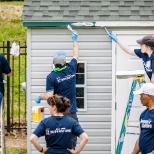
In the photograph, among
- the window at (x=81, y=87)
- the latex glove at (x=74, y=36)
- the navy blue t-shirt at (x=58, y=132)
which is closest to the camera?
the navy blue t-shirt at (x=58, y=132)

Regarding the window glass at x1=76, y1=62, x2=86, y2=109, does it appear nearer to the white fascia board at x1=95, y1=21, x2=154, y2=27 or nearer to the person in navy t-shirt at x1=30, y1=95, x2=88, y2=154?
the white fascia board at x1=95, y1=21, x2=154, y2=27

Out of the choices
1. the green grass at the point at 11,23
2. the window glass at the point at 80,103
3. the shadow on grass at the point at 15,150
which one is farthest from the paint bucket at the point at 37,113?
the green grass at the point at 11,23

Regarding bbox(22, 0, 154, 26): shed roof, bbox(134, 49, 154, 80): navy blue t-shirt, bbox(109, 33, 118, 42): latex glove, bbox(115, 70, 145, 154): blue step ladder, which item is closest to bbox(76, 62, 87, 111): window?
bbox(109, 33, 118, 42): latex glove

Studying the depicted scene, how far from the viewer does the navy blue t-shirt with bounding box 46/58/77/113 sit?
381 inches

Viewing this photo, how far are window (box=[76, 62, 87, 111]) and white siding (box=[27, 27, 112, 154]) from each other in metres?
0.07

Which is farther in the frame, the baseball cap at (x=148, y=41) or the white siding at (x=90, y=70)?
the white siding at (x=90, y=70)

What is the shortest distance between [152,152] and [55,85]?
2.21 m

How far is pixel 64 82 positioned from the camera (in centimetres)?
975

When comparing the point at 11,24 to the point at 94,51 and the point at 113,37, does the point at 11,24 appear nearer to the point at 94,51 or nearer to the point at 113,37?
the point at 94,51

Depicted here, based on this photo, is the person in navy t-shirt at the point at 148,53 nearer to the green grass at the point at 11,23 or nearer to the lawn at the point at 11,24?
the lawn at the point at 11,24

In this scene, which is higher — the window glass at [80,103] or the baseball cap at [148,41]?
the baseball cap at [148,41]

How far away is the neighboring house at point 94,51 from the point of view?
10859 mm

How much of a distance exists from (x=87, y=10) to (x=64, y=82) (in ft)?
5.94

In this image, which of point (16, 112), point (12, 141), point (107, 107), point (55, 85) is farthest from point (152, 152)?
point (16, 112)
